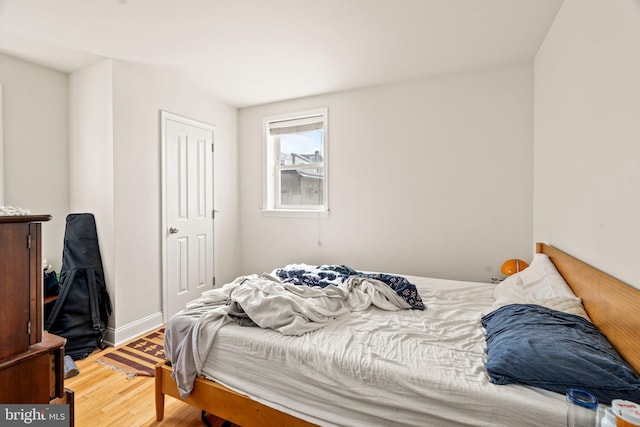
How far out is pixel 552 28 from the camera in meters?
2.18

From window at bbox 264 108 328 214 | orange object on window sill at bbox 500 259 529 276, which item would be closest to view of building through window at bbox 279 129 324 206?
window at bbox 264 108 328 214

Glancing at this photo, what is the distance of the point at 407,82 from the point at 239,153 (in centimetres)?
225

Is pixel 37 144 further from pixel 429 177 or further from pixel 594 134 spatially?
pixel 594 134

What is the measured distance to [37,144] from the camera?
9.12 ft

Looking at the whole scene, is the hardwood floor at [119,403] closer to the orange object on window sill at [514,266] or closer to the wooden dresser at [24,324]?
the wooden dresser at [24,324]

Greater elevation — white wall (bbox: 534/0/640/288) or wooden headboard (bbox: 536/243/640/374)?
white wall (bbox: 534/0/640/288)

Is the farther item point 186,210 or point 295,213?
point 295,213

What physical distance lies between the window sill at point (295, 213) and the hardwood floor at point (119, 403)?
2.13 m

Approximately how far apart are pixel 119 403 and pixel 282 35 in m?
2.70

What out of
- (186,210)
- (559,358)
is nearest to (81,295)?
(186,210)

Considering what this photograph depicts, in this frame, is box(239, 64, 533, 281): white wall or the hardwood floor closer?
the hardwood floor

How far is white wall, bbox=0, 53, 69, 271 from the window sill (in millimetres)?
2025

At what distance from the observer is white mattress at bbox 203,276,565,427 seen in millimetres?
1145

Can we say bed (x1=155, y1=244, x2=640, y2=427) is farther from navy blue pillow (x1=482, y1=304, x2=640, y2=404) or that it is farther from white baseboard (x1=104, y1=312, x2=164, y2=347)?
white baseboard (x1=104, y1=312, x2=164, y2=347)
